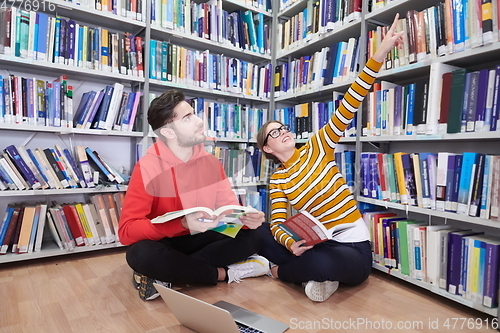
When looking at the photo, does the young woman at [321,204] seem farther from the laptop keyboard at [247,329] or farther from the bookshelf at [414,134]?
the laptop keyboard at [247,329]

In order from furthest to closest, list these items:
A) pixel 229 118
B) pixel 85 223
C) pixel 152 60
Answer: pixel 229 118, pixel 152 60, pixel 85 223

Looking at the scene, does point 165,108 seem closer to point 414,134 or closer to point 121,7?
point 121,7

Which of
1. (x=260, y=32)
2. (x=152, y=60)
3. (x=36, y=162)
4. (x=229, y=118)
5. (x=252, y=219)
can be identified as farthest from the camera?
(x=260, y=32)

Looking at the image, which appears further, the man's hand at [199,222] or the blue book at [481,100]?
the blue book at [481,100]

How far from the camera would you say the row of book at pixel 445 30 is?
4.42 feet

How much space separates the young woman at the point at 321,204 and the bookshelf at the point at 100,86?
42 cm

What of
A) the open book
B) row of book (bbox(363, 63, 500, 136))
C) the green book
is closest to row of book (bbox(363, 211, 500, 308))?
the green book

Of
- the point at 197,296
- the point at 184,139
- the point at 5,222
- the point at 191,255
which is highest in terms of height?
the point at 184,139

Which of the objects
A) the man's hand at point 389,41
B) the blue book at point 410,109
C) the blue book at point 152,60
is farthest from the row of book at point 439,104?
the blue book at point 152,60

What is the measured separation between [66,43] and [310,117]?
5.38 ft

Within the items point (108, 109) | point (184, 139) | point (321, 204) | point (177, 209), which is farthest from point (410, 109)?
point (108, 109)

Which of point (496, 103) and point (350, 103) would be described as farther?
point (350, 103)

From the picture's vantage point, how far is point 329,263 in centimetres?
147

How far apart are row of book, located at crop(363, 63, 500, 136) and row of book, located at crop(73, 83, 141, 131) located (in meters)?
1.52
